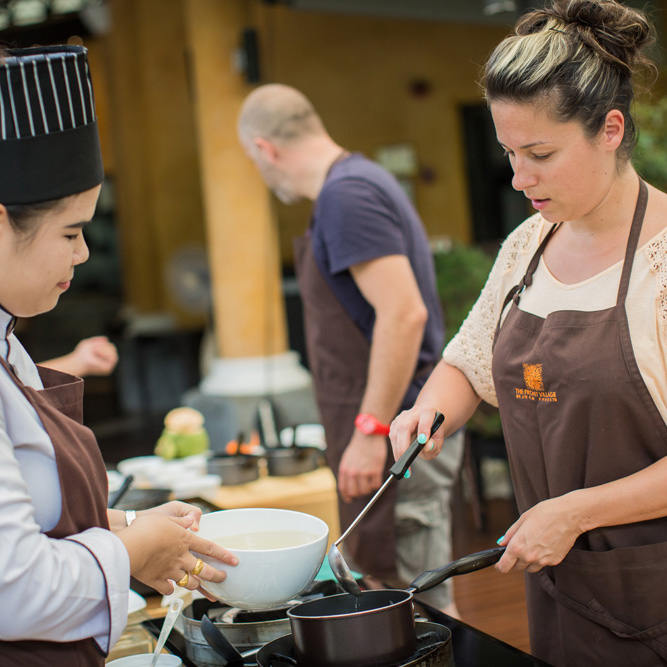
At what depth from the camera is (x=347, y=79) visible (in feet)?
31.6

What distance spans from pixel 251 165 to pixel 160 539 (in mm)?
4494

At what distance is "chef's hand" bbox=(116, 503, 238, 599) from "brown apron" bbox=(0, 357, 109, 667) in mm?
57

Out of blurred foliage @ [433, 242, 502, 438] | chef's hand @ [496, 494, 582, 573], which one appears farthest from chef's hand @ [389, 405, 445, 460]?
blurred foliage @ [433, 242, 502, 438]

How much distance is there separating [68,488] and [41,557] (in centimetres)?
13

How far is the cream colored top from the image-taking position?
4.42ft

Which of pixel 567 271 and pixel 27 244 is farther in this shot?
pixel 567 271

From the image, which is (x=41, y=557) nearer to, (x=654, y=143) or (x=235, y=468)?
(x=235, y=468)

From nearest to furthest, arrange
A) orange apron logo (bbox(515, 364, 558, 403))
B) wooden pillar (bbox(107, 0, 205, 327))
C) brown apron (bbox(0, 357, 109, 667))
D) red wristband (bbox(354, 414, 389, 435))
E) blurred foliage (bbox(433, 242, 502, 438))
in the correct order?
brown apron (bbox(0, 357, 109, 667)) < orange apron logo (bbox(515, 364, 558, 403)) < red wristband (bbox(354, 414, 389, 435)) < blurred foliage (bbox(433, 242, 502, 438)) < wooden pillar (bbox(107, 0, 205, 327))

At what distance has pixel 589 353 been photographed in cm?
140

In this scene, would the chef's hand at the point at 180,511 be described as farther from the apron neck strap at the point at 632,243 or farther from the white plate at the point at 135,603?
the apron neck strap at the point at 632,243

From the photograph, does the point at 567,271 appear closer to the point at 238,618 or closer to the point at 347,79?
the point at 238,618

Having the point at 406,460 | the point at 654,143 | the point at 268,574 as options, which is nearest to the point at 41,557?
the point at 268,574

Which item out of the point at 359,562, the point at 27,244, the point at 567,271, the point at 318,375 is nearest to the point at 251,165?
the point at 318,375

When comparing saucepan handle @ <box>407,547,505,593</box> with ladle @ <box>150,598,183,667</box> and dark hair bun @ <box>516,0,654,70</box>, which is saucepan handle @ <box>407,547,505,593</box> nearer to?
ladle @ <box>150,598,183,667</box>
